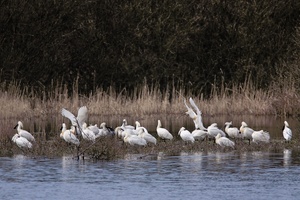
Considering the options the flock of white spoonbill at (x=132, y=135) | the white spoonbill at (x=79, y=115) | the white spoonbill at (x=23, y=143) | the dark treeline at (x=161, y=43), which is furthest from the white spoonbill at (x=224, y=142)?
the dark treeline at (x=161, y=43)

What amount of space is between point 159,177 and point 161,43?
21712mm

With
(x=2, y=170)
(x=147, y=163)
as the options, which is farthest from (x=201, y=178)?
(x=2, y=170)

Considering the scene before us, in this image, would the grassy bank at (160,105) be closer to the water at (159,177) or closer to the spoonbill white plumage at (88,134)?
the spoonbill white plumage at (88,134)

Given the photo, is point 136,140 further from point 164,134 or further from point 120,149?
point 164,134

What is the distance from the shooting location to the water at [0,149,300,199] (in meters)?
15.6

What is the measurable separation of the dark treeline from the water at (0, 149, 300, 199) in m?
17.7

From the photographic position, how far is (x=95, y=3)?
39031 mm

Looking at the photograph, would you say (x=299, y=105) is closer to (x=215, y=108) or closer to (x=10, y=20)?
(x=215, y=108)

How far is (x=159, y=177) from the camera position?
17.3 m

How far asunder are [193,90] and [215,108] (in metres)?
7.37

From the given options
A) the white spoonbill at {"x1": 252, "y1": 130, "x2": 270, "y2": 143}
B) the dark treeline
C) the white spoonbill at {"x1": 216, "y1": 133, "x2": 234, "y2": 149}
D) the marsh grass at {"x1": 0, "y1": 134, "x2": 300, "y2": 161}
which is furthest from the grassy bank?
the white spoonbill at {"x1": 216, "y1": 133, "x2": 234, "y2": 149}

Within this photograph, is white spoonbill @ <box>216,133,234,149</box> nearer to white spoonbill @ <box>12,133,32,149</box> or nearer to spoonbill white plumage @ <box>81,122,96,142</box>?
spoonbill white plumage @ <box>81,122,96,142</box>

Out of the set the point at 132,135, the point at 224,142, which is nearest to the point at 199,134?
the point at 224,142

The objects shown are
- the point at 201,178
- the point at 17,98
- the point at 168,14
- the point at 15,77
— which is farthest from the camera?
the point at 168,14
